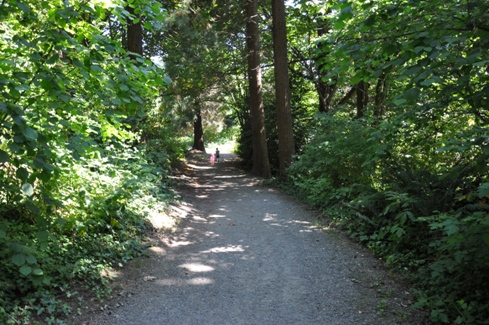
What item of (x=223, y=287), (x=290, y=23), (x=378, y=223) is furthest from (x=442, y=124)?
(x=290, y=23)

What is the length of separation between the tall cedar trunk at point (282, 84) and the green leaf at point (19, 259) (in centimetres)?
1179

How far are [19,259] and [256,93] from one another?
13.8 meters

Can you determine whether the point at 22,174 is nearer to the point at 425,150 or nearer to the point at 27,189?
the point at 27,189

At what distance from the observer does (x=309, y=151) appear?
456 inches

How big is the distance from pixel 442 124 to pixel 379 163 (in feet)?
5.17

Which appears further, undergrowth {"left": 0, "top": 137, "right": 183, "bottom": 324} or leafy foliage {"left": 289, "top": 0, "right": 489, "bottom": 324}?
undergrowth {"left": 0, "top": 137, "right": 183, "bottom": 324}

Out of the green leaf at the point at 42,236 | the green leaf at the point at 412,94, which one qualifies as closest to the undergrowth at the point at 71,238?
the green leaf at the point at 42,236

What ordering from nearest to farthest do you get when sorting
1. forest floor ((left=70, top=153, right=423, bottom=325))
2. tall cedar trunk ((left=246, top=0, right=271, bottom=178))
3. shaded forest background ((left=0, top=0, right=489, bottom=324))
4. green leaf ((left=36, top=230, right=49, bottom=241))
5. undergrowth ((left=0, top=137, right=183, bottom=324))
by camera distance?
green leaf ((left=36, top=230, right=49, bottom=241))
shaded forest background ((left=0, top=0, right=489, bottom=324))
undergrowth ((left=0, top=137, right=183, bottom=324))
forest floor ((left=70, top=153, right=423, bottom=325))
tall cedar trunk ((left=246, top=0, right=271, bottom=178))

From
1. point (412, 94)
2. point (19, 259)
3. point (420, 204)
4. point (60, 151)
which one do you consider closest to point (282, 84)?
point (420, 204)

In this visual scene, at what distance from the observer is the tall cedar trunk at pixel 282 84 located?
13461 mm

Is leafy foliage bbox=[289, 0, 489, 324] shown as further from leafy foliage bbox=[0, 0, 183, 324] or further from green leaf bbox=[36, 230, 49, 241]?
green leaf bbox=[36, 230, 49, 241]

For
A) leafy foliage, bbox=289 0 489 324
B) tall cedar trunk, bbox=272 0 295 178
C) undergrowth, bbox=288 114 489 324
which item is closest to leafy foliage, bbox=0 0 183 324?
leafy foliage, bbox=289 0 489 324

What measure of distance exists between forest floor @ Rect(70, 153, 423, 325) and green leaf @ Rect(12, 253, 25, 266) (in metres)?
1.80

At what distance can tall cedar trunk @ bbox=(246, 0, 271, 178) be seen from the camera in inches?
591
